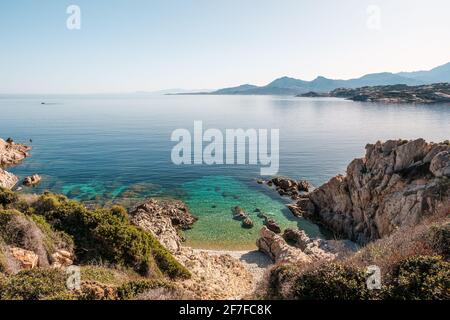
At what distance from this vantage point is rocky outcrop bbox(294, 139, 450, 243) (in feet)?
99.5

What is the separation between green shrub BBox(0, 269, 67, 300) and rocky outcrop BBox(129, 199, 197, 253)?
16.3 meters

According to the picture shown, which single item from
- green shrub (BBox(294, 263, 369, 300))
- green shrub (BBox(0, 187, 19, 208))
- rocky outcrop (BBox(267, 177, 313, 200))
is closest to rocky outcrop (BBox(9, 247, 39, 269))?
green shrub (BBox(0, 187, 19, 208))

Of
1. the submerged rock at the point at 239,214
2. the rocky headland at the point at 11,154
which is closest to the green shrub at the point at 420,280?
the submerged rock at the point at 239,214

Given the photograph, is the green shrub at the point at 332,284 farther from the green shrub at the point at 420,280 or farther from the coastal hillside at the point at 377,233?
the green shrub at the point at 420,280

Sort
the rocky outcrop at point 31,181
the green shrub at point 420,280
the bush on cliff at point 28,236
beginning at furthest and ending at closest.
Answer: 1. the rocky outcrop at point 31,181
2. the bush on cliff at point 28,236
3. the green shrub at point 420,280

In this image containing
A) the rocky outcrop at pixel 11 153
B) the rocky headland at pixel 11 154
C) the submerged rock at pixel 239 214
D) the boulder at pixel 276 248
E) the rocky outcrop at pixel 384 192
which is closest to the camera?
the boulder at pixel 276 248

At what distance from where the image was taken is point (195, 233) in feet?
127

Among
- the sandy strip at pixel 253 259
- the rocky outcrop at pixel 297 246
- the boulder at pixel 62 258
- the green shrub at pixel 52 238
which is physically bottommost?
the sandy strip at pixel 253 259

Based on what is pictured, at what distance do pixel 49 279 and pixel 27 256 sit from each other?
237 inches

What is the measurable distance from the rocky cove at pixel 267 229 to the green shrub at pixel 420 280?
212cm

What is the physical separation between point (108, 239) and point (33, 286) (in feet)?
32.0

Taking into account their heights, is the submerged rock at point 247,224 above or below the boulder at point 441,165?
below

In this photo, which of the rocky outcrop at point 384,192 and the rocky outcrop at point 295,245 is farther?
the rocky outcrop at point 295,245

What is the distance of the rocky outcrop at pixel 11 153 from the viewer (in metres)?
68.1
